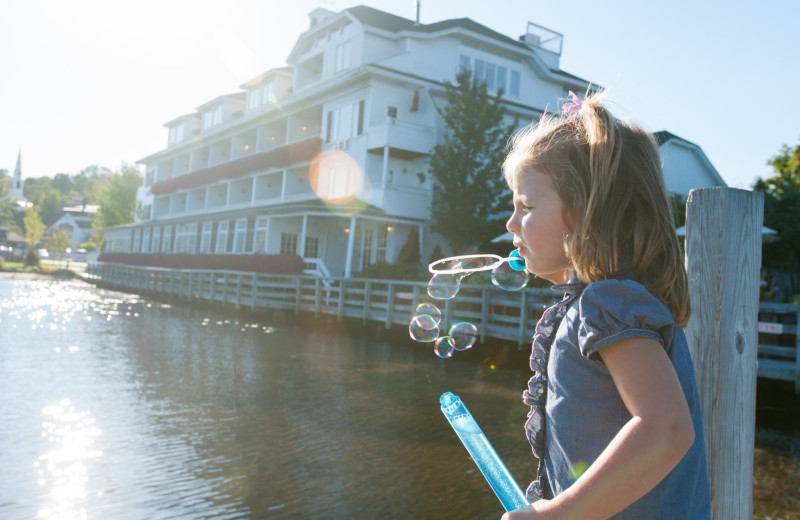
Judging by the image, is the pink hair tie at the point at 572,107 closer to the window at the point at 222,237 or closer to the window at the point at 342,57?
the window at the point at 342,57

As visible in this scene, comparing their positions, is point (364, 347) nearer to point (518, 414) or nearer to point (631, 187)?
point (518, 414)

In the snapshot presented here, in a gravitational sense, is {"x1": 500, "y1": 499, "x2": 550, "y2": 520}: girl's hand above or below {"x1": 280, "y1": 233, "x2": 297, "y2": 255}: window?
below

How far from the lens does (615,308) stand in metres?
1.38

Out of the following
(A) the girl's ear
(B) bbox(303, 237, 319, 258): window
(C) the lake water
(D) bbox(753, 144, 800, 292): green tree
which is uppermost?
(D) bbox(753, 144, 800, 292): green tree

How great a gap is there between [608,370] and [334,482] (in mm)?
5307

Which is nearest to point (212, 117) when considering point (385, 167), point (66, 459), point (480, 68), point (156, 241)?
point (156, 241)

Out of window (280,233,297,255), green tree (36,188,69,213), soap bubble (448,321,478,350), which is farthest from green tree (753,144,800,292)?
green tree (36,188,69,213)

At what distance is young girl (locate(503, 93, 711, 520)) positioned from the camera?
1326 millimetres

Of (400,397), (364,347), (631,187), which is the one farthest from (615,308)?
(364,347)

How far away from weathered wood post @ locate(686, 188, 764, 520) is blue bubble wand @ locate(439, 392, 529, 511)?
144 centimetres

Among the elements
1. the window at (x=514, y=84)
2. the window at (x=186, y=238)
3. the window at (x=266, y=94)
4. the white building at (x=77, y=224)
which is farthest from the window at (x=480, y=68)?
the white building at (x=77, y=224)

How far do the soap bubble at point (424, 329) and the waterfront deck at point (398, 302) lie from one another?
4653 millimetres

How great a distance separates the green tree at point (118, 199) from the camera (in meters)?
79.9

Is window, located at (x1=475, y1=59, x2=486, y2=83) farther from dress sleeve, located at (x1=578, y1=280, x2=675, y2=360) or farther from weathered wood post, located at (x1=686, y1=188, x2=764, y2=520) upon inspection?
dress sleeve, located at (x1=578, y1=280, x2=675, y2=360)
